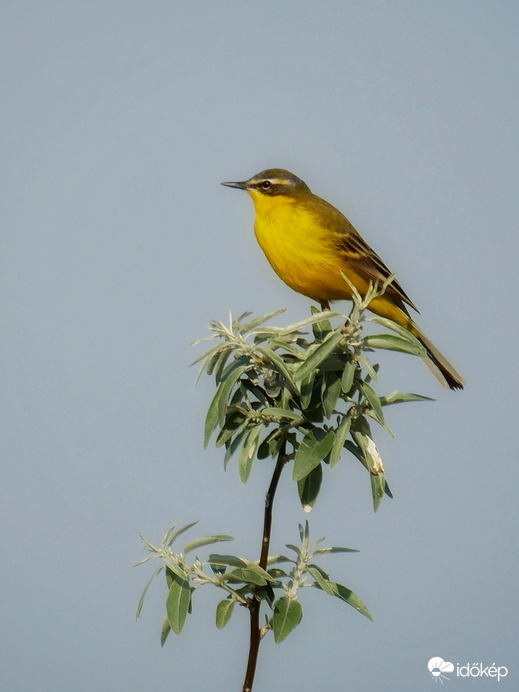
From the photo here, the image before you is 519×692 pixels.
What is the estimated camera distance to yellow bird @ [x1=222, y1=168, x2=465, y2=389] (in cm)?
645

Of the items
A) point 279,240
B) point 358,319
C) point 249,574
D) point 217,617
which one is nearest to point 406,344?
point 358,319

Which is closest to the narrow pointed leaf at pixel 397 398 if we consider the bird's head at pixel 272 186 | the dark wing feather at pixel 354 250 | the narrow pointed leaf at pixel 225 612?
the narrow pointed leaf at pixel 225 612

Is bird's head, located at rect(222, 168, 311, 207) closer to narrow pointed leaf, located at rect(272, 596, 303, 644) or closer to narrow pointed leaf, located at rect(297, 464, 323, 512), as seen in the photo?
narrow pointed leaf, located at rect(297, 464, 323, 512)

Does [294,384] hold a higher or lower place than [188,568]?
higher

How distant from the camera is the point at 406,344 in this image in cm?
354

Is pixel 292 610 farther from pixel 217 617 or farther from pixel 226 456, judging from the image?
pixel 226 456

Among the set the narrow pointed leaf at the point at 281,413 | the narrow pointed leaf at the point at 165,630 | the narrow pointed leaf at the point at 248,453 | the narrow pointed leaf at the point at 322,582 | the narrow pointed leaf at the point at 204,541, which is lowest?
the narrow pointed leaf at the point at 165,630

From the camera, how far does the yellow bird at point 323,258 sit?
6449mm

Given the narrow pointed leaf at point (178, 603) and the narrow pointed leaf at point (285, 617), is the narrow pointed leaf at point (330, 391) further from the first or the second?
the narrow pointed leaf at point (178, 603)

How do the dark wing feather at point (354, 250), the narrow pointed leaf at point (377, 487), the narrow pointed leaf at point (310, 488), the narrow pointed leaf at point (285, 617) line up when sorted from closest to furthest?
the narrow pointed leaf at point (285, 617), the narrow pointed leaf at point (377, 487), the narrow pointed leaf at point (310, 488), the dark wing feather at point (354, 250)

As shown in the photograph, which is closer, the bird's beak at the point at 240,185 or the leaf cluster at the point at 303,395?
the leaf cluster at the point at 303,395

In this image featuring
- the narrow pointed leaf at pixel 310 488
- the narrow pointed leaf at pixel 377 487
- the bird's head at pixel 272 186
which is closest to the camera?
the narrow pointed leaf at pixel 377 487

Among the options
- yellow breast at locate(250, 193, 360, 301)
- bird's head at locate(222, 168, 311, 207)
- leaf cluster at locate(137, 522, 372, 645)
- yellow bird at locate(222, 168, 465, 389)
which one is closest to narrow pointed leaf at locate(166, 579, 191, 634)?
leaf cluster at locate(137, 522, 372, 645)

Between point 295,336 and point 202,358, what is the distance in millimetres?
400
